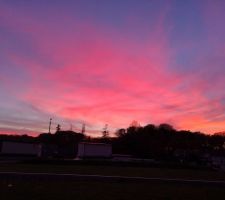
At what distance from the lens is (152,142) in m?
101

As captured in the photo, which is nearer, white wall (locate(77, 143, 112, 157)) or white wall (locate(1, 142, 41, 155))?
white wall (locate(77, 143, 112, 157))

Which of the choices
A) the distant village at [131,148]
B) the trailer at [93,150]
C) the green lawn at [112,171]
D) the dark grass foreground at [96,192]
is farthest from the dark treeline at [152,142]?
the dark grass foreground at [96,192]

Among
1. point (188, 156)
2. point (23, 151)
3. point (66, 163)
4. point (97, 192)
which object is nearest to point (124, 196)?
point (97, 192)

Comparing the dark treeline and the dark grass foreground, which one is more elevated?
the dark treeline

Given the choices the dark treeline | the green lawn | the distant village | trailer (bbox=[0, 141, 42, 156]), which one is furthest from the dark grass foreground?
the dark treeline

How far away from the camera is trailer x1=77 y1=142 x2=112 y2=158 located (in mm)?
67625

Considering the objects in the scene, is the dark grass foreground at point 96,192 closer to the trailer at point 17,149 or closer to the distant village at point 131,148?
the distant village at point 131,148

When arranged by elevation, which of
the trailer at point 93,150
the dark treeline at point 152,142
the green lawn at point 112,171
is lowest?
the green lawn at point 112,171

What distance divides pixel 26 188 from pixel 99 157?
5082 centimetres

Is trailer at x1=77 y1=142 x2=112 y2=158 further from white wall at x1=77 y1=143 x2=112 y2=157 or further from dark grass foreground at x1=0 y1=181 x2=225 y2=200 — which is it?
dark grass foreground at x1=0 y1=181 x2=225 y2=200

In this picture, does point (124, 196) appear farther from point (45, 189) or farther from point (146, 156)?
point (146, 156)

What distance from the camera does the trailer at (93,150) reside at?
2662 inches

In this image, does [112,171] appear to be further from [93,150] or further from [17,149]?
[17,149]

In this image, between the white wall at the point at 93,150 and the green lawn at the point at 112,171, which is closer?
the green lawn at the point at 112,171
